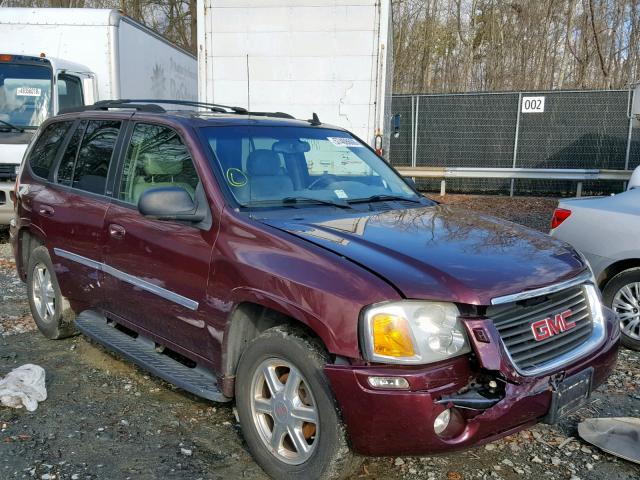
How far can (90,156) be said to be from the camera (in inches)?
178

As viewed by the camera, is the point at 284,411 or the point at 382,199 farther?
the point at 382,199

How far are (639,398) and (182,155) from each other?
11.3 feet

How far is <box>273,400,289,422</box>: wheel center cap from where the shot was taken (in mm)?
2896

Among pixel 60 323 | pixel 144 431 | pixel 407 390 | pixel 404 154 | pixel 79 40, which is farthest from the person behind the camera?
pixel 404 154

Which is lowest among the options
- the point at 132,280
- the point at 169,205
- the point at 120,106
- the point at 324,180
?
the point at 132,280

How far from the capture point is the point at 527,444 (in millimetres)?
3443

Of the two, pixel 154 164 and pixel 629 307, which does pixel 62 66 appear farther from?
pixel 629 307

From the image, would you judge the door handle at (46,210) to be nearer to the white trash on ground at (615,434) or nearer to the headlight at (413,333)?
the headlight at (413,333)

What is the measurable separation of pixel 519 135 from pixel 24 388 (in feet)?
45.7

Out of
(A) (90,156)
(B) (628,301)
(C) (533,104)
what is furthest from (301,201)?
(C) (533,104)

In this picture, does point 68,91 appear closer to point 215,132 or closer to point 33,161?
point 33,161

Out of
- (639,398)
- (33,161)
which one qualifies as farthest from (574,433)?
(33,161)

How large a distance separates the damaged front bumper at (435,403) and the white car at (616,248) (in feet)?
8.92

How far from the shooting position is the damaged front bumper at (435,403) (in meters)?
2.45
